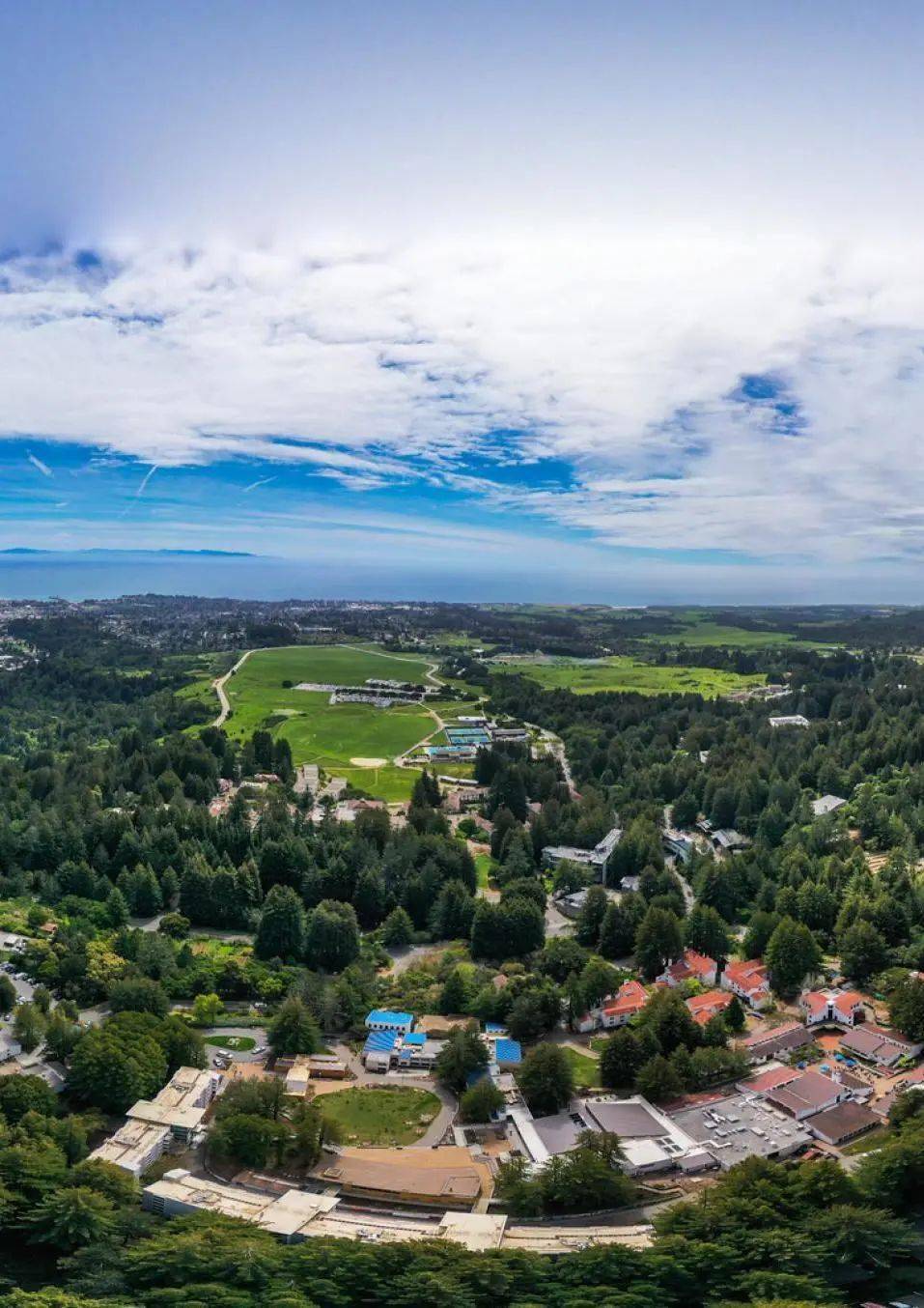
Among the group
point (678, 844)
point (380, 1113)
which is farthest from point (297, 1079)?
point (678, 844)

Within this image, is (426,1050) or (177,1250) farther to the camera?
(426,1050)

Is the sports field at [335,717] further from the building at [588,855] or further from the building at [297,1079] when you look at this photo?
the building at [297,1079]

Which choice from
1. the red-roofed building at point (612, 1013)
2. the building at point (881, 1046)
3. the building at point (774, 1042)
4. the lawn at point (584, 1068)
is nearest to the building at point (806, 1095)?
the building at point (774, 1042)

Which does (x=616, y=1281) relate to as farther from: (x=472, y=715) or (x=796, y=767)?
(x=472, y=715)

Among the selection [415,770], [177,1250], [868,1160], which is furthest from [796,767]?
[177,1250]

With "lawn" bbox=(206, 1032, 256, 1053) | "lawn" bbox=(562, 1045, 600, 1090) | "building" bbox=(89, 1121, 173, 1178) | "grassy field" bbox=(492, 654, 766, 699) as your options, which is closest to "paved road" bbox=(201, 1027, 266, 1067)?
"lawn" bbox=(206, 1032, 256, 1053)

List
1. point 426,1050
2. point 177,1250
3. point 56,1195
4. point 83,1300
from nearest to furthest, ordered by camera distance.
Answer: point 83,1300
point 177,1250
point 56,1195
point 426,1050
